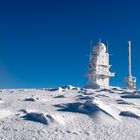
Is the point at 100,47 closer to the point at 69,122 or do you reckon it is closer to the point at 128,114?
the point at 128,114

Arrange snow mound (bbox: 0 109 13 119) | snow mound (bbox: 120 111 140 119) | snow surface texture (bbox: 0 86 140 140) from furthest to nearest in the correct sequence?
snow mound (bbox: 120 111 140 119), snow mound (bbox: 0 109 13 119), snow surface texture (bbox: 0 86 140 140)

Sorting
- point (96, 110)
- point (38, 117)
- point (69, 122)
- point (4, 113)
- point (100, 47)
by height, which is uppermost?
→ point (100, 47)

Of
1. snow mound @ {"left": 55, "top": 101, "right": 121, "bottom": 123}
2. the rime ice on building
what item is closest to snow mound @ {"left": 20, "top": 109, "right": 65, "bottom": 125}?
snow mound @ {"left": 55, "top": 101, "right": 121, "bottom": 123}

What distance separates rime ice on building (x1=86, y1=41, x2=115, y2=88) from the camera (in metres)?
72.2

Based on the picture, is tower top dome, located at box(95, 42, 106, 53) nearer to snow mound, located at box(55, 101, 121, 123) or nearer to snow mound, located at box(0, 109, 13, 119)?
snow mound, located at box(55, 101, 121, 123)

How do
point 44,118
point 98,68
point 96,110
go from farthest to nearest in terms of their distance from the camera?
point 98,68, point 96,110, point 44,118

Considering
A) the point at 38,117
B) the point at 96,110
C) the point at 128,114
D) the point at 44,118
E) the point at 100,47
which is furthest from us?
the point at 100,47

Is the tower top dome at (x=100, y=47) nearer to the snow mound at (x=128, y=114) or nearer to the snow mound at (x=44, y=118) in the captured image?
the snow mound at (x=128, y=114)

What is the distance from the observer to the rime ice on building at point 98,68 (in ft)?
237

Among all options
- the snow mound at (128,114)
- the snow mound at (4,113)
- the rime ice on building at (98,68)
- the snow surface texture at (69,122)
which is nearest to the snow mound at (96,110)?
the snow surface texture at (69,122)

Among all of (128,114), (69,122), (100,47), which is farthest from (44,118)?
(100,47)

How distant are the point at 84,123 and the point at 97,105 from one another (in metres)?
4.16

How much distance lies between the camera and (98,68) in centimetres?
7275

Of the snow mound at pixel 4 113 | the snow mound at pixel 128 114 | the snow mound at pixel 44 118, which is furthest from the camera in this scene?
the snow mound at pixel 128 114
